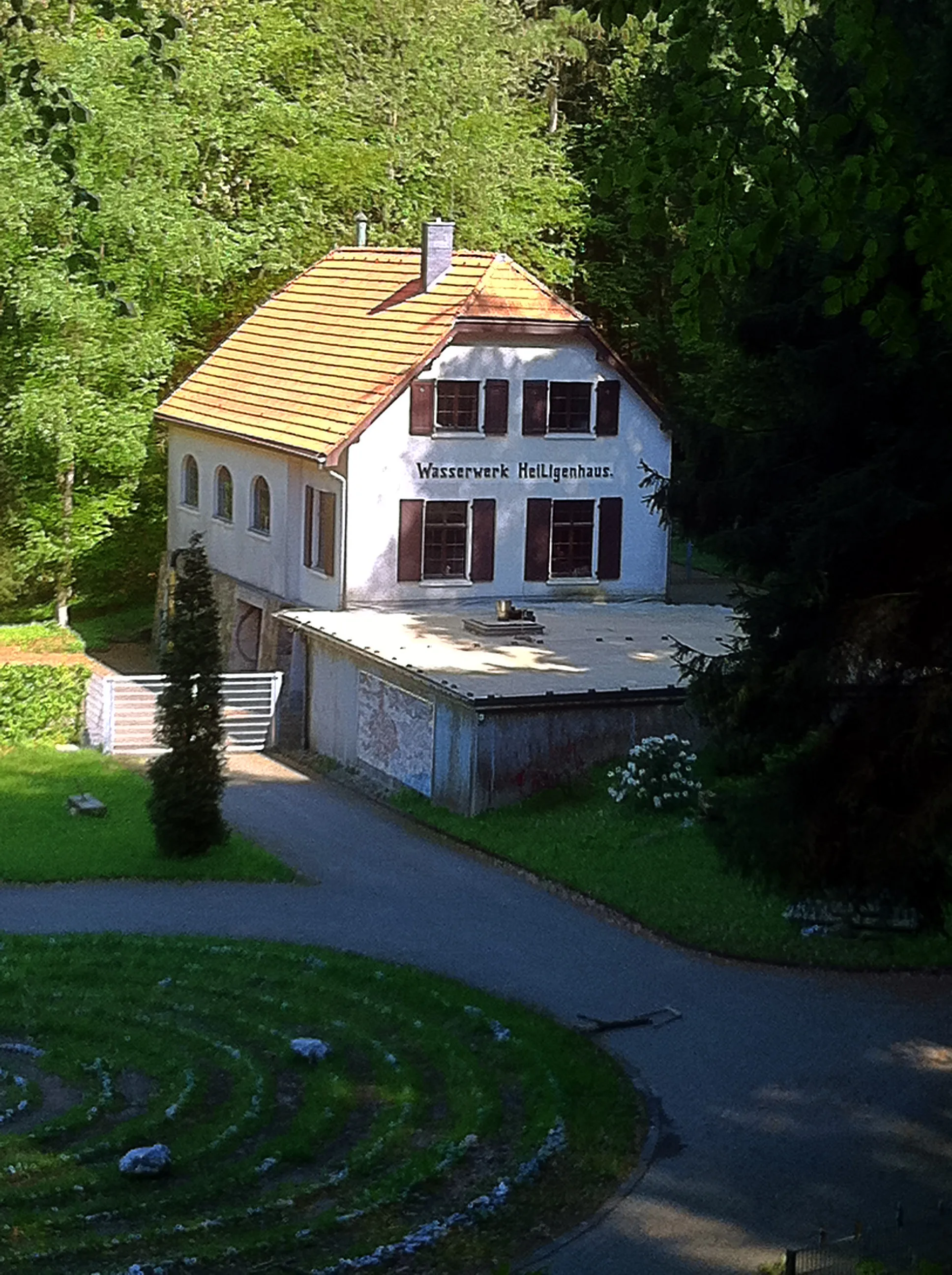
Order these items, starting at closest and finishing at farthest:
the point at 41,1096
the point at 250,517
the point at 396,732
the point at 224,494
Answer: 1. the point at 41,1096
2. the point at 396,732
3. the point at 250,517
4. the point at 224,494

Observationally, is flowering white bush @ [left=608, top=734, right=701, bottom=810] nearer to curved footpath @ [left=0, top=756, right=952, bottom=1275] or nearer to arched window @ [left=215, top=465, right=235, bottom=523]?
curved footpath @ [left=0, top=756, right=952, bottom=1275]

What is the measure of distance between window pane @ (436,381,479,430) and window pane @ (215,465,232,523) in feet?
17.7

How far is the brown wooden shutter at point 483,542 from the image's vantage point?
34.6m

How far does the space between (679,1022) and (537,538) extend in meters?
18.1

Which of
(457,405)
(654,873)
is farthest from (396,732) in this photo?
(457,405)

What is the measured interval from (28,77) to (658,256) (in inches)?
1741

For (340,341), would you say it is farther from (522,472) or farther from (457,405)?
(522,472)

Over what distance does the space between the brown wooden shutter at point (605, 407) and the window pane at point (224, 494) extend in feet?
23.7

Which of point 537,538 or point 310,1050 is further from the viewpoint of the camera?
point 537,538

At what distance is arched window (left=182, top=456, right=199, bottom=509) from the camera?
3941 centimetres

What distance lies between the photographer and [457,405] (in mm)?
34469

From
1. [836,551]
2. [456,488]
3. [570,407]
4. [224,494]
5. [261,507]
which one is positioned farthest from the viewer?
[224,494]

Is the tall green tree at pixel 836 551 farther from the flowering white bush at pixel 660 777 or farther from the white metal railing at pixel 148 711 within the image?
the white metal railing at pixel 148 711

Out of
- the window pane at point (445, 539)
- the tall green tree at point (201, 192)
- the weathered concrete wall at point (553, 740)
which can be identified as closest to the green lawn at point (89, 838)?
the weathered concrete wall at point (553, 740)
